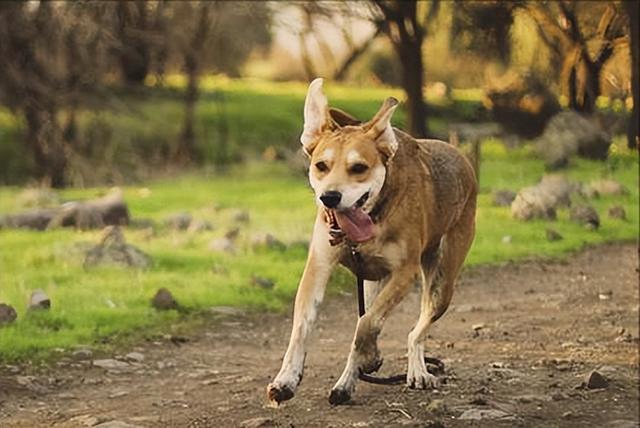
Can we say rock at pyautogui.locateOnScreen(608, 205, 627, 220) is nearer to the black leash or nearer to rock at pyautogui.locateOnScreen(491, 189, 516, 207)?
rock at pyautogui.locateOnScreen(491, 189, 516, 207)

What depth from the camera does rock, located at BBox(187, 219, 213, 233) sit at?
762 inches

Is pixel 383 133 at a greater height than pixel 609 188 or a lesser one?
greater

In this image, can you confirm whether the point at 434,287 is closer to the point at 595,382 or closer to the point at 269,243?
the point at 595,382

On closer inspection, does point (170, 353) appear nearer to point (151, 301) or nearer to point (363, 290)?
point (151, 301)

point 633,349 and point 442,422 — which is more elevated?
point 442,422

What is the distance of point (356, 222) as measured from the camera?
25.5 feet

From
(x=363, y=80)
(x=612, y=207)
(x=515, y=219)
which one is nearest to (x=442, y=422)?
(x=515, y=219)

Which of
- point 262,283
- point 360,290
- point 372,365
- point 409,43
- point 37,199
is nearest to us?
point 372,365

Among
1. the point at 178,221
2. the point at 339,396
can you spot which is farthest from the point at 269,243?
the point at 339,396

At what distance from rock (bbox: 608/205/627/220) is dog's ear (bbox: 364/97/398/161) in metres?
13.4

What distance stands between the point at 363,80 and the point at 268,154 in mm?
16752

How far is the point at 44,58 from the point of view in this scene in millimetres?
31000

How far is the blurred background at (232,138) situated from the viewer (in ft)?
48.6

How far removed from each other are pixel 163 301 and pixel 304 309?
18.2 ft
